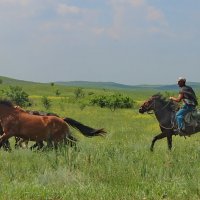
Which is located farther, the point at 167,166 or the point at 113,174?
the point at 167,166

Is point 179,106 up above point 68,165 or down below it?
above

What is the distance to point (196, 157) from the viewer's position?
10.3 meters

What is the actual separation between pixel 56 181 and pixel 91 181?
637 mm

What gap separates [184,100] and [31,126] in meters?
4.67

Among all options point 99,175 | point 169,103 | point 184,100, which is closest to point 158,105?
point 169,103

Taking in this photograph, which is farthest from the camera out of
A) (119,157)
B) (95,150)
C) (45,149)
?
(45,149)

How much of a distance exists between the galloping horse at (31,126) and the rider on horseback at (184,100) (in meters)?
3.53

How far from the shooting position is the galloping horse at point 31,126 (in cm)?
1220

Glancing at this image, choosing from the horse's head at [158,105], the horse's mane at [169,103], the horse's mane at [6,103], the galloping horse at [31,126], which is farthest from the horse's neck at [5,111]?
the horse's mane at [169,103]

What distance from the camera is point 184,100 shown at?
14055 millimetres

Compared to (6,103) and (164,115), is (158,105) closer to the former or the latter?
(164,115)

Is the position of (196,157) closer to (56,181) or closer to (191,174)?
(191,174)

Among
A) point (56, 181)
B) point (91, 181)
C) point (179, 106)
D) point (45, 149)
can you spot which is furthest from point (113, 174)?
point (179, 106)

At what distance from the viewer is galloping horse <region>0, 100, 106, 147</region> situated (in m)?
12.2
